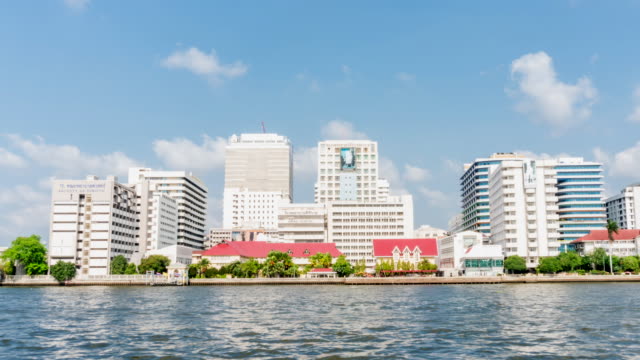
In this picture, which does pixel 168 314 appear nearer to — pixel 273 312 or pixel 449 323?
pixel 273 312

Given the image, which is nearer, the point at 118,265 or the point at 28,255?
the point at 28,255

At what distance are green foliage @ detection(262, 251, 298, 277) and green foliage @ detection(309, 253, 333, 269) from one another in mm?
9463

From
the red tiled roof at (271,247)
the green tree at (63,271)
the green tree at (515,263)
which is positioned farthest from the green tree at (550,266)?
the green tree at (63,271)

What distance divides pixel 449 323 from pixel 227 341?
65.0ft

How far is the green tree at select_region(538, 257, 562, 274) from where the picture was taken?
15488cm

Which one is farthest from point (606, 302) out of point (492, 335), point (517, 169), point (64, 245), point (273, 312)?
Answer: point (64, 245)

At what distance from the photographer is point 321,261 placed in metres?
170

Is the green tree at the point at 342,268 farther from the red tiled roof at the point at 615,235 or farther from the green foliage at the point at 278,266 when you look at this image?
the red tiled roof at the point at 615,235

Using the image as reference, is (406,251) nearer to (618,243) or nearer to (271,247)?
(271,247)

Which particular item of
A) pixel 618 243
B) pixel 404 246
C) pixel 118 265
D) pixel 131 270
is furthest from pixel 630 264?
pixel 118 265

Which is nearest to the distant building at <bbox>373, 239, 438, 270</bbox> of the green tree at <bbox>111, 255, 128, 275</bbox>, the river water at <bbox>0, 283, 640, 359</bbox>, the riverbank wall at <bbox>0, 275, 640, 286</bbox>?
the riverbank wall at <bbox>0, 275, 640, 286</bbox>

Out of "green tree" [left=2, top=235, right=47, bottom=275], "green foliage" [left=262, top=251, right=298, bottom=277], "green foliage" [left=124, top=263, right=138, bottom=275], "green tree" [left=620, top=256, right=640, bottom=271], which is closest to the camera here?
"green tree" [left=2, top=235, right=47, bottom=275]

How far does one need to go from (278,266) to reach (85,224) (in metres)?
57.7

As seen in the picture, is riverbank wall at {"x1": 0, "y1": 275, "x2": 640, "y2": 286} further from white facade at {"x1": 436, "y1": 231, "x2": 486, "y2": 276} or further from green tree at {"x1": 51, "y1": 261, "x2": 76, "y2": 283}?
white facade at {"x1": 436, "y1": 231, "x2": 486, "y2": 276}
